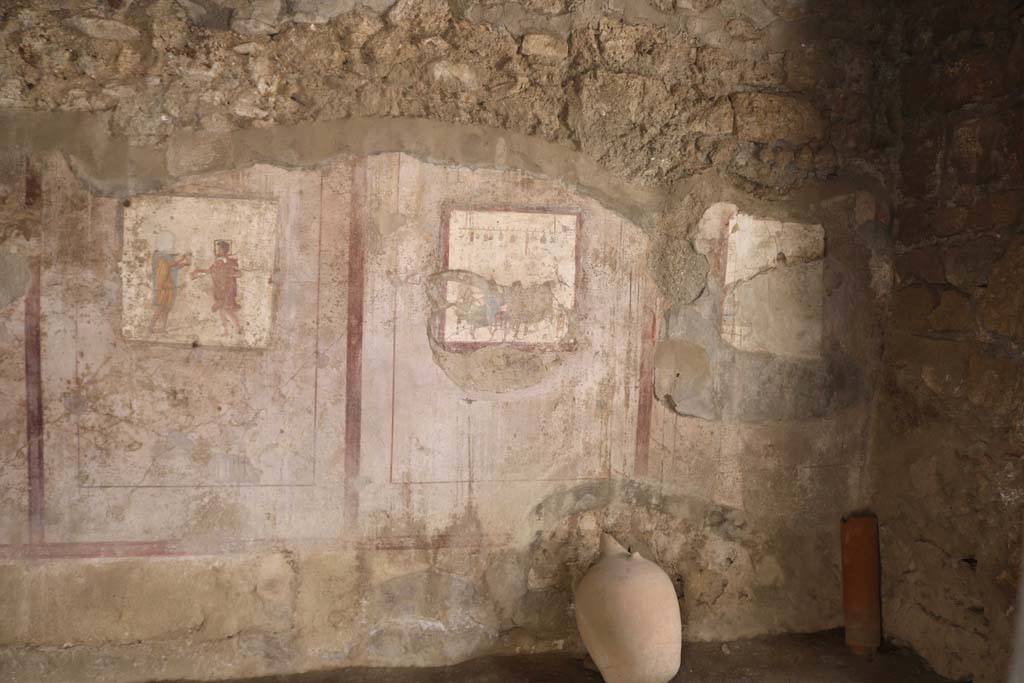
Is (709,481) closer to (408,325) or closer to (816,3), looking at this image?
(408,325)

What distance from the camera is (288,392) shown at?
247 centimetres

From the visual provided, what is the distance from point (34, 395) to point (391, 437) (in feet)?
4.11

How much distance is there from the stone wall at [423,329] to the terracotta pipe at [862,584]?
3.0 inches

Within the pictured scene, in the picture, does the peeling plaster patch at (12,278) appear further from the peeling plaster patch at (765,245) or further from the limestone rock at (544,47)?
the peeling plaster patch at (765,245)

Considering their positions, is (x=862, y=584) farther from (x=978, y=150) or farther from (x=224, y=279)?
(x=224, y=279)

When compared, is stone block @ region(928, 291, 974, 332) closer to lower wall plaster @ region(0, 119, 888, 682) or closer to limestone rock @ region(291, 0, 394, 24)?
lower wall plaster @ region(0, 119, 888, 682)

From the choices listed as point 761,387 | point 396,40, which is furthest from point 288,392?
point 761,387

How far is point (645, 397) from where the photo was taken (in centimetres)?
269

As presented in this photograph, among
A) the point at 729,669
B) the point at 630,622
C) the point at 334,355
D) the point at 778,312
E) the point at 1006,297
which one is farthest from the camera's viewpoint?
the point at 778,312

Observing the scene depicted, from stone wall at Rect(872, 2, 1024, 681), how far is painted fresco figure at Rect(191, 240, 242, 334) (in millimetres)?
2636

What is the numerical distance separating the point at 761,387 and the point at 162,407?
233cm

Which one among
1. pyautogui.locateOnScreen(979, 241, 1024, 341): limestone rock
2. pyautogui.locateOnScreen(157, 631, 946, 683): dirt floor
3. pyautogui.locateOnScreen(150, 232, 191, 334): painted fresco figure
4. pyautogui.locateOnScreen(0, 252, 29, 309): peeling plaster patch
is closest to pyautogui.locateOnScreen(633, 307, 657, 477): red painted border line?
pyautogui.locateOnScreen(157, 631, 946, 683): dirt floor

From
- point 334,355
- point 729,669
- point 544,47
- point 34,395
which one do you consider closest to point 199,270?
point 334,355

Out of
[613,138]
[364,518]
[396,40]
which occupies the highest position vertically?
[396,40]
